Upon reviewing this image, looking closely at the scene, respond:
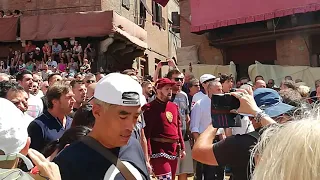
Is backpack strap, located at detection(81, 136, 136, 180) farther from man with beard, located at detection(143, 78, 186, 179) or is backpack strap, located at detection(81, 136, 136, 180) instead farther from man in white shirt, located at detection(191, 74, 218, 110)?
man in white shirt, located at detection(191, 74, 218, 110)

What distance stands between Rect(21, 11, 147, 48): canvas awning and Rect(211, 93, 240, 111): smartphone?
49.8 feet

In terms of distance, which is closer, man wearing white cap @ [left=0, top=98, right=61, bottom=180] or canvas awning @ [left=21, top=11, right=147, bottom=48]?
man wearing white cap @ [left=0, top=98, right=61, bottom=180]

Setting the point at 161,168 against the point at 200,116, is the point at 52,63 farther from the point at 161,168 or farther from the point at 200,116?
the point at 161,168

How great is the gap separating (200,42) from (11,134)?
65.5 feet

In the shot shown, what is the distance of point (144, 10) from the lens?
25.2 meters

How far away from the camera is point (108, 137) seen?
2.29 m

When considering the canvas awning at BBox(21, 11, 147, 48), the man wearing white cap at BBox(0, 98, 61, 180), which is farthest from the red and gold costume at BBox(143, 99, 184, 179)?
the canvas awning at BBox(21, 11, 147, 48)

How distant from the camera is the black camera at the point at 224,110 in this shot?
2650 mm

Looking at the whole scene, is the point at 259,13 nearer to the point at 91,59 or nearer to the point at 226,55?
the point at 226,55

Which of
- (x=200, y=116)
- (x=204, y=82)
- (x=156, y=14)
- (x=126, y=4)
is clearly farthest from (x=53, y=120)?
(x=156, y=14)

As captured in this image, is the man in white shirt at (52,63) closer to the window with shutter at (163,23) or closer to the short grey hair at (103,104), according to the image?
the window with shutter at (163,23)

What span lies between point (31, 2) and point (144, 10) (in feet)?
23.9

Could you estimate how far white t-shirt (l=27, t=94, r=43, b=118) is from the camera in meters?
5.35

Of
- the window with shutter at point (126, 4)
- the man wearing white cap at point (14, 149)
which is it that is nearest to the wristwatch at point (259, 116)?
the man wearing white cap at point (14, 149)
